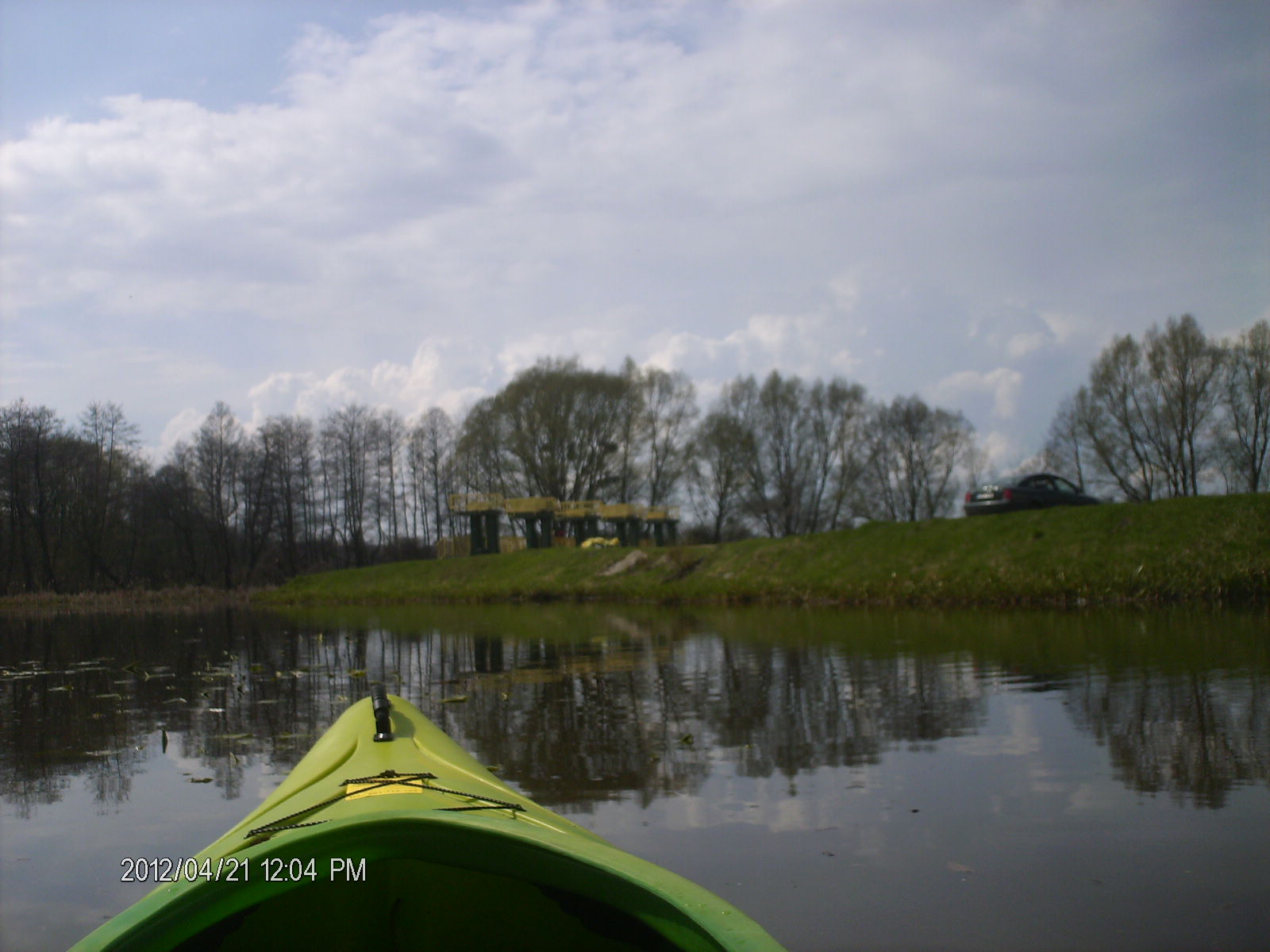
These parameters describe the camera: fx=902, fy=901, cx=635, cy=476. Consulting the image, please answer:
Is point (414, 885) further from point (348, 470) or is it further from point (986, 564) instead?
point (348, 470)

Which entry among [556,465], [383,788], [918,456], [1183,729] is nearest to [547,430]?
[556,465]

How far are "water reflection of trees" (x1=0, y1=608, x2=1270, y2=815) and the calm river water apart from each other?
0.04 meters

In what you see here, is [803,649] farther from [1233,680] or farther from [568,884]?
[568,884]

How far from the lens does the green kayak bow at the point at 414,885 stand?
1.98 m

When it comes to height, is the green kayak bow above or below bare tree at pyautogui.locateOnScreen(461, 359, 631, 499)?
below

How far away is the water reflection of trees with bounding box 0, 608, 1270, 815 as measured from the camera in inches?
217

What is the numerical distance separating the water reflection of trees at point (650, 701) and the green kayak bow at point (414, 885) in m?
2.09

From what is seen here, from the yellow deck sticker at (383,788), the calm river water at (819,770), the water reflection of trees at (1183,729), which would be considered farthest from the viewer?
the water reflection of trees at (1183,729)

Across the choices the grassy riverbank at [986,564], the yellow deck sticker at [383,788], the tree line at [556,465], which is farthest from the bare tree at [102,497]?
the yellow deck sticker at [383,788]

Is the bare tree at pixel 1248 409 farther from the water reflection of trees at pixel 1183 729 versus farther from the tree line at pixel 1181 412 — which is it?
the water reflection of trees at pixel 1183 729

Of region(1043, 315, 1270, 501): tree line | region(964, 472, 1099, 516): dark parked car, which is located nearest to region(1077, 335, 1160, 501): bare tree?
region(1043, 315, 1270, 501): tree line

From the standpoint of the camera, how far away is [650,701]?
25.8ft

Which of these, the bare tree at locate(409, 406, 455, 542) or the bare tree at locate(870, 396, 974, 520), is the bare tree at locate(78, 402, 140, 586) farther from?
the bare tree at locate(870, 396, 974, 520)

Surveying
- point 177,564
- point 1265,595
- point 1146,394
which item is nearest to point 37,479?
point 177,564
